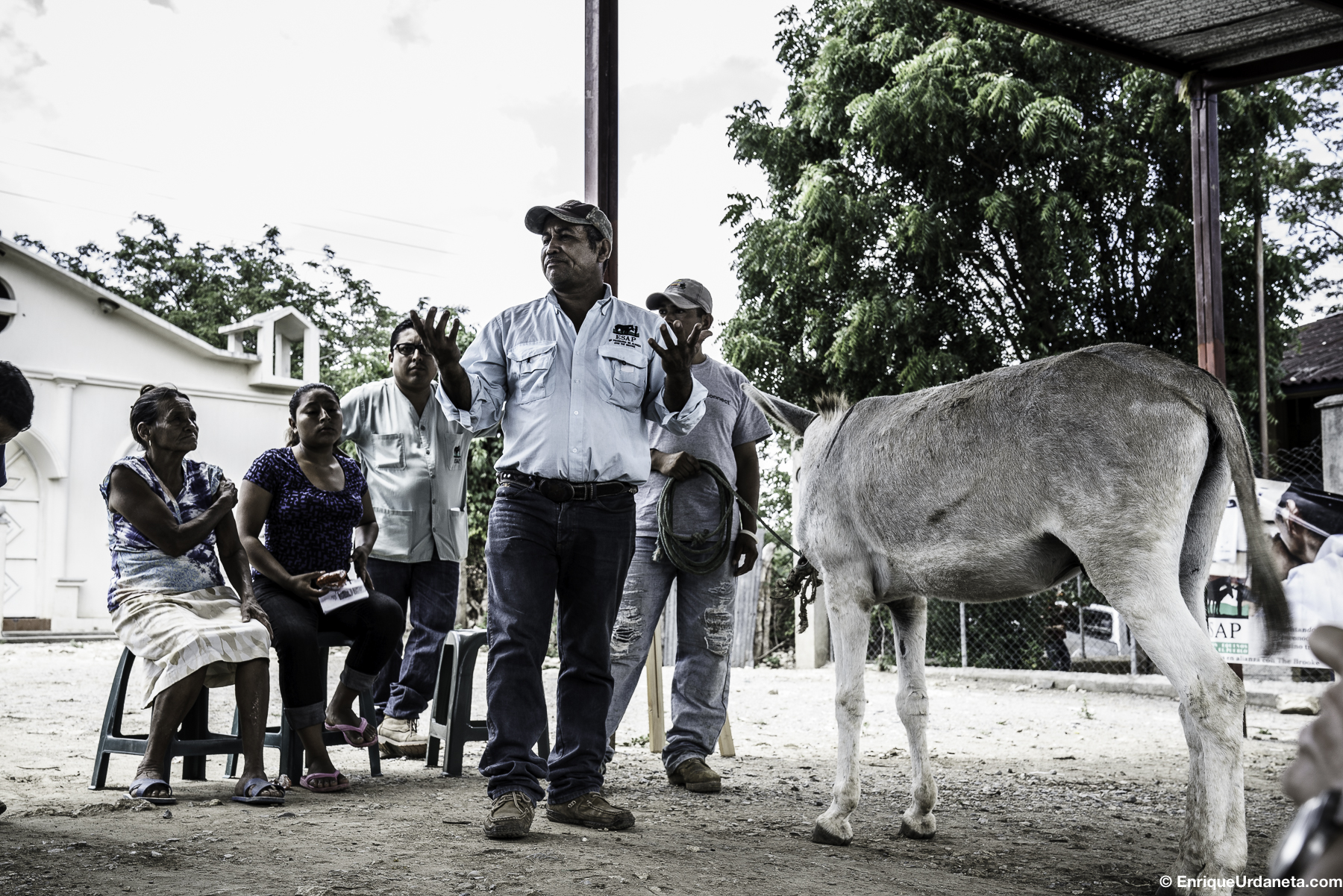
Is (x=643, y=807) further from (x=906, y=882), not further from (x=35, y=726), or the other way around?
(x=35, y=726)

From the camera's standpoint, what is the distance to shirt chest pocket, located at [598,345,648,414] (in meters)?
4.25

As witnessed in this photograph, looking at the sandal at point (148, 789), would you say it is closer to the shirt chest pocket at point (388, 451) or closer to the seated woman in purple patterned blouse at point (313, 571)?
the seated woman in purple patterned blouse at point (313, 571)

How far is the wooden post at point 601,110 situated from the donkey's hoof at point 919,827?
2998mm

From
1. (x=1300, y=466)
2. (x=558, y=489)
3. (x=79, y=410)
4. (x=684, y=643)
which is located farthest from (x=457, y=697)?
(x=79, y=410)

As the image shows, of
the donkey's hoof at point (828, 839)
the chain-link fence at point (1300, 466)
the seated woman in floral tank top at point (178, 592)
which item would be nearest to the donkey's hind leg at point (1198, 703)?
the donkey's hoof at point (828, 839)

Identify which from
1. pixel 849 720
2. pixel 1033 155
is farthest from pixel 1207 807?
pixel 1033 155

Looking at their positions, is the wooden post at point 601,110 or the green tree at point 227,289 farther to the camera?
the green tree at point 227,289

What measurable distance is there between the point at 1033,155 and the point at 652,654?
9.19 metres

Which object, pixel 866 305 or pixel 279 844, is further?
pixel 866 305

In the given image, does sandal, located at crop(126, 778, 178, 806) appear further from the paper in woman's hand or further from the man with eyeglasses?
the man with eyeglasses

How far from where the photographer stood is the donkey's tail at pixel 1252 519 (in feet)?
11.5

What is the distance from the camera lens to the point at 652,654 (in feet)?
19.9

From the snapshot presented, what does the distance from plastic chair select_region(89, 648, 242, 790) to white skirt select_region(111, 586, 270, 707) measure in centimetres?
20

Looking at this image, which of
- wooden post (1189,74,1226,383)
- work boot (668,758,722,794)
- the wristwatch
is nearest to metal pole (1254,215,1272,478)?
wooden post (1189,74,1226,383)
